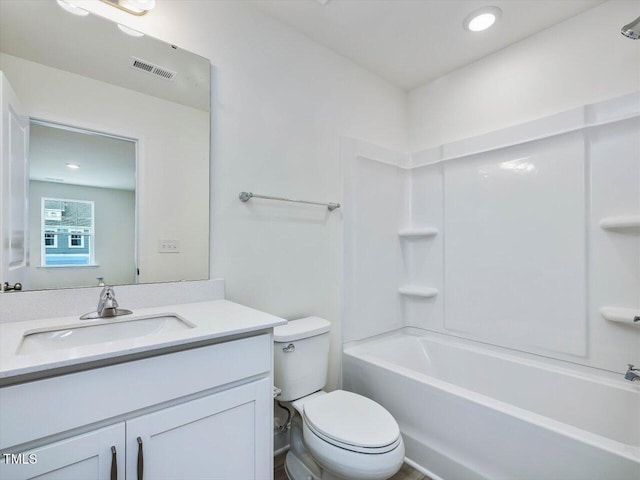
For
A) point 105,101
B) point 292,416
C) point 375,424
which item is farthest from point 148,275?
point 375,424

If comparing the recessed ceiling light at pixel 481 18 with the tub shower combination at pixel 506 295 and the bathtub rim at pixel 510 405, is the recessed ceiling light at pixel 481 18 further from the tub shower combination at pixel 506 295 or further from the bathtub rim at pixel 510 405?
the bathtub rim at pixel 510 405

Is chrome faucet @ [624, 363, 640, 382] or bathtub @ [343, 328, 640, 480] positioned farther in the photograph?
chrome faucet @ [624, 363, 640, 382]

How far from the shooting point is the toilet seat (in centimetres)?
121

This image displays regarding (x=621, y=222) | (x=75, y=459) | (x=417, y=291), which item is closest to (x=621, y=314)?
(x=621, y=222)

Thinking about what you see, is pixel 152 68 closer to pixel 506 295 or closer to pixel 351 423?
pixel 351 423

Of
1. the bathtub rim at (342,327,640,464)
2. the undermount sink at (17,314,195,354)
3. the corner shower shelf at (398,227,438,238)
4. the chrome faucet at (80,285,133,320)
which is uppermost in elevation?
the corner shower shelf at (398,227,438,238)

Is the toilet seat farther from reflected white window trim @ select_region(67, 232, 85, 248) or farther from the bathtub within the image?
reflected white window trim @ select_region(67, 232, 85, 248)

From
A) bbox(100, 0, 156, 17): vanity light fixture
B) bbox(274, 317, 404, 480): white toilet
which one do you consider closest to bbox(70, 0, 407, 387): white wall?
bbox(100, 0, 156, 17): vanity light fixture

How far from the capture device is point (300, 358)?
1595mm

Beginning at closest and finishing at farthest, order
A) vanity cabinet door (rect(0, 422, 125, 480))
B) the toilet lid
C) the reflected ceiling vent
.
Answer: vanity cabinet door (rect(0, 422, 125, 480)) < the toilet lid < the reflected ceiling vent

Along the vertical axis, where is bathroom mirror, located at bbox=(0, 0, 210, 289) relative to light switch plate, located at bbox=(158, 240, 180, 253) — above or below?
above

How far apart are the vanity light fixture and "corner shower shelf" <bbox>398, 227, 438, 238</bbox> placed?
6.57ft

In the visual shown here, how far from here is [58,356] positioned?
0.74 metres

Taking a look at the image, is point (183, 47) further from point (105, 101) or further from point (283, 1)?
point (283, 1)
